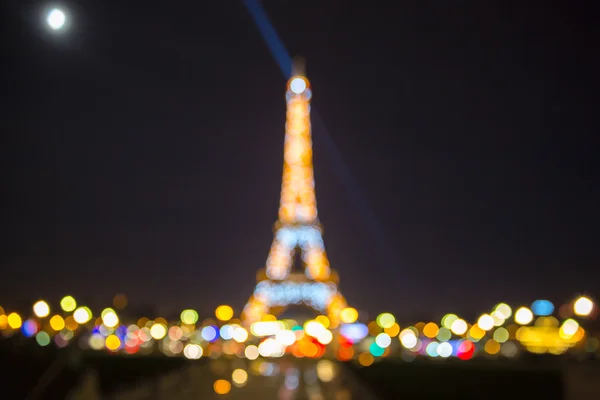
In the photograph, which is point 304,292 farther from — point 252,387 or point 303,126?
point 252,387

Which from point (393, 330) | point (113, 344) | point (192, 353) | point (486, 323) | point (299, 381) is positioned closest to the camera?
point (299, 381)

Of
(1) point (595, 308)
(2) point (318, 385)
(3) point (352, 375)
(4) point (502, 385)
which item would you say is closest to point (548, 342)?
(1) point (595, 308)

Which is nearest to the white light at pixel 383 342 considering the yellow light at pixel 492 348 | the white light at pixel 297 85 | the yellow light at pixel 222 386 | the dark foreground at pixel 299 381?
the yellow light at pixel 492 348

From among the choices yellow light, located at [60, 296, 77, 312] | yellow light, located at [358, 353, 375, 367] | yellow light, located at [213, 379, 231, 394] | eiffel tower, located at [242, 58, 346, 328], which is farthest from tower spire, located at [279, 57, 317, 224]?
yellow light, located at [213, 379, 231, 394]

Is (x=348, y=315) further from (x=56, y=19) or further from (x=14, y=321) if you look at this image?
(x=56, y=19)

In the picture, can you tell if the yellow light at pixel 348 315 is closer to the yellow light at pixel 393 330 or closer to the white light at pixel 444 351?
the yellow light at pixel 393 330

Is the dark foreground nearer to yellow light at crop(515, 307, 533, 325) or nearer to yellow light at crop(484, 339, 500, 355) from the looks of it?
yellow light at crop(484, 339, 500, 355)

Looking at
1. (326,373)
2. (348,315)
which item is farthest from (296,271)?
(326,373)
